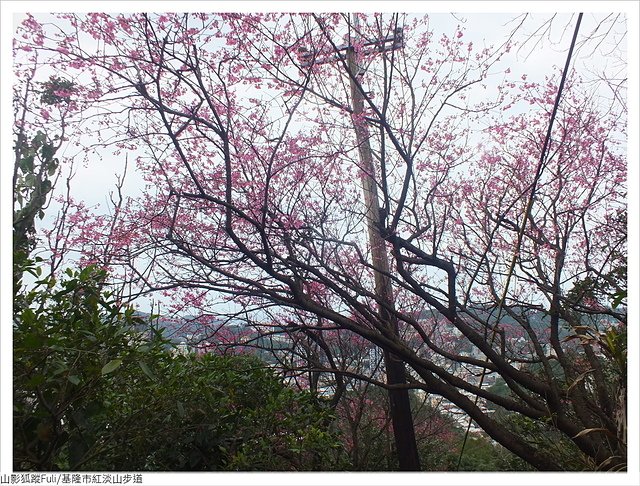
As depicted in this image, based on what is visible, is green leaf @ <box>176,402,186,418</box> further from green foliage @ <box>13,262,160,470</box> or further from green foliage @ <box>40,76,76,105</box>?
green foliage @ <box>40,76,76,105</box>

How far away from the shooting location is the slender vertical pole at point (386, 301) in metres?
2.90

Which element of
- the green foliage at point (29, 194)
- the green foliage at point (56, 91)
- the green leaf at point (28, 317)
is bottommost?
the green leaf at point (28, 317)

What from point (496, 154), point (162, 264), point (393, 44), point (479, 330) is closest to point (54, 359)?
point (162, 264)

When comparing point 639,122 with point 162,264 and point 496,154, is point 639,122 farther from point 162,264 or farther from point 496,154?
point 162,264

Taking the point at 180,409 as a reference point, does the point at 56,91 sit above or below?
above

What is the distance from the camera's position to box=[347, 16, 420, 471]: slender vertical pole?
2.90 m

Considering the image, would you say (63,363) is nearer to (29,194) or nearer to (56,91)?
(29,194)

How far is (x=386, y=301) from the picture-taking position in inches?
126

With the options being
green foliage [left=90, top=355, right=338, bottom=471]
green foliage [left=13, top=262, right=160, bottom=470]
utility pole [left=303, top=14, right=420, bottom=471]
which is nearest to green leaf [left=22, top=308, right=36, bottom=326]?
green foliage [left=13, top=262, right=160, bottom=470]

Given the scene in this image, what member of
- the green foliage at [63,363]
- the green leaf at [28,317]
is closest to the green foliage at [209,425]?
the green foliage at [63,363]

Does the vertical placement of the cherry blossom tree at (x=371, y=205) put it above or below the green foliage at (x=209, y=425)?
above

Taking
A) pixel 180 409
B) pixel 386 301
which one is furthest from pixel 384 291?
pixel 180 409

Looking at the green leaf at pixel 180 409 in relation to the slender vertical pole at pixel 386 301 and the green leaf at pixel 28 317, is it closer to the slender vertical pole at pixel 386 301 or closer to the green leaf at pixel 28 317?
the green leaf at pixel 28 317

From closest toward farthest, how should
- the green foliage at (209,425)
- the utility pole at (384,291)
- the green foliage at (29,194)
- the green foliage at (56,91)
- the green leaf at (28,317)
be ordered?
1. the green leaf at (28,317)
2. the green foliage at (29,194)
3. the green foliage at (209,425)
4. the green foliage at (56,91)
5. the utility pole at (384,291)
